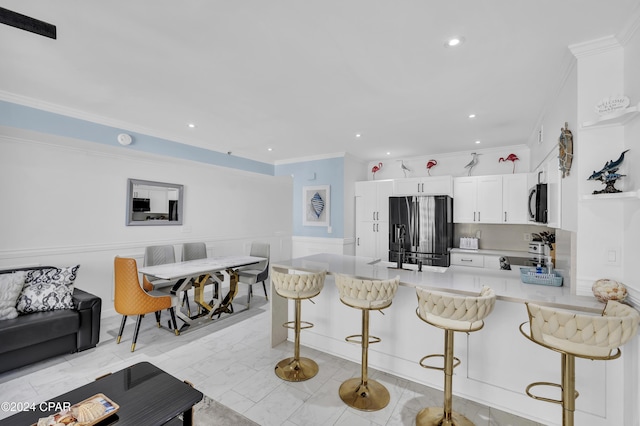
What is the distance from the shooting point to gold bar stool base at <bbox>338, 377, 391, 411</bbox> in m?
2.10

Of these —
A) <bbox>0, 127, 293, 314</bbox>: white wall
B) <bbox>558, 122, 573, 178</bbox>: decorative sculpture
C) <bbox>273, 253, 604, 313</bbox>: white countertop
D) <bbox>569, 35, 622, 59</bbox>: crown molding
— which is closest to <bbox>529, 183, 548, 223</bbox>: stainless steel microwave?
<bbox>558, 122, 573, 178</bbox>: decorative sculpture

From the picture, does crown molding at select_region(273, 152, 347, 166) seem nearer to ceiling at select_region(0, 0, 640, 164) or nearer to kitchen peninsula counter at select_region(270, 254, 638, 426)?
ceiling at select_region(0, 0, 640, 164)

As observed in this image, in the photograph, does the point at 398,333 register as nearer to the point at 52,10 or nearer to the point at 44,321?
the point at 44,321

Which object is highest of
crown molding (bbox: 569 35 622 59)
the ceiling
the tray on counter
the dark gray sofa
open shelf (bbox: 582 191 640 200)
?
the ceiling

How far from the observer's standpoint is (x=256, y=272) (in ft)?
15.0

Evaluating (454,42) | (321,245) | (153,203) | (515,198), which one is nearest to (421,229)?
(515,198)

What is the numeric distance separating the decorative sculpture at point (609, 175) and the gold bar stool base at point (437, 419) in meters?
1.72

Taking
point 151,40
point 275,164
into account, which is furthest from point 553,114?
point 275,164

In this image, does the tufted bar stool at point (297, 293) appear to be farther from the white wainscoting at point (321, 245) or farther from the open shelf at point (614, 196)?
the white wainscoting at point (321, 245)

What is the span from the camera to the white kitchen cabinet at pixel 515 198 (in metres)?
4.42

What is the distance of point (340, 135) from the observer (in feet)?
14.2

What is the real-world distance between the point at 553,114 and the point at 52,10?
4.03 m

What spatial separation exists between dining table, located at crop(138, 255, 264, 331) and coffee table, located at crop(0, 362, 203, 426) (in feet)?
4.71

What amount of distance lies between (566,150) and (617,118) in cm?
40
